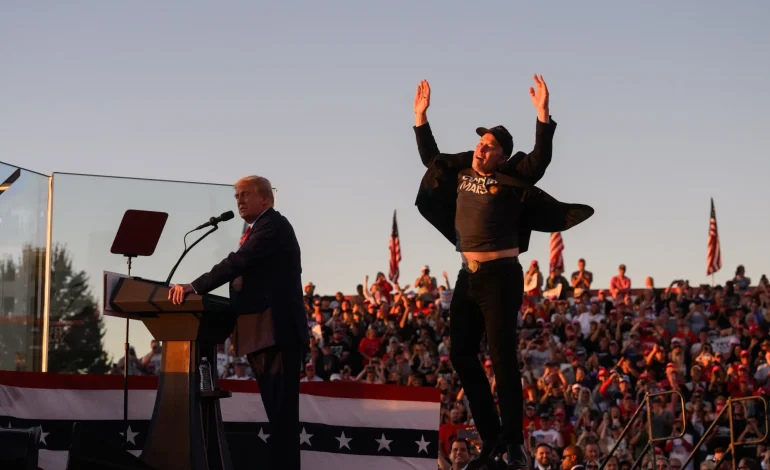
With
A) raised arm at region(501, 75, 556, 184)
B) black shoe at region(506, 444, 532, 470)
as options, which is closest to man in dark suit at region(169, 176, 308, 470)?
black shoe at region(506, 444, 532, 470)

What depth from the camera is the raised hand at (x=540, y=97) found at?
6.94m

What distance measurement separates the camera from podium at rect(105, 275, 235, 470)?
273 inches

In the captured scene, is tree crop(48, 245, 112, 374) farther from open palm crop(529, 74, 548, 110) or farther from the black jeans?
open palm crop(529, 74, 548, 110)

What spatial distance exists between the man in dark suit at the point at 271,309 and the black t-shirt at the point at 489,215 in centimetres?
111

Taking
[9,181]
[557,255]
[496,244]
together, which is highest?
[557,255]

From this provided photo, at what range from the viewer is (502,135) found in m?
7.11

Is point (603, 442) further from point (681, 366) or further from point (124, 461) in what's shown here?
point (124, 461)

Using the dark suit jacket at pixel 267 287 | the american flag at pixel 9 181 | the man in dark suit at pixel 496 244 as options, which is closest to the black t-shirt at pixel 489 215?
the man in dark suit at pixel 496 244

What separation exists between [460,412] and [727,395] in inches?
159

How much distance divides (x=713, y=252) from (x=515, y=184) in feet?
79.2

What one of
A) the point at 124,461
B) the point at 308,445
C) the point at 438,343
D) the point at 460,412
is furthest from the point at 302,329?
the point at 438,343

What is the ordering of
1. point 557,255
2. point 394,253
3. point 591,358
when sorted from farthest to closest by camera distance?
point 394,253
point 557,255
point 591,358

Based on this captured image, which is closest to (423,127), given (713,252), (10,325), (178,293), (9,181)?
(178,293)

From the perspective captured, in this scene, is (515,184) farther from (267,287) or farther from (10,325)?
(10,325)
